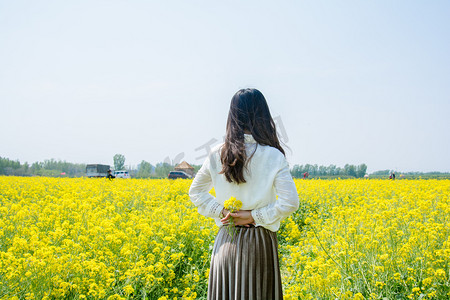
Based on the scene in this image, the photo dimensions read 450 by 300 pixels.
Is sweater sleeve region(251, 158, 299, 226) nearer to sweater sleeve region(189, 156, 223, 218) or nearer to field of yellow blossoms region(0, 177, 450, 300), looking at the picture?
Result: sweater sleeve region(189, 156, 223, 218)

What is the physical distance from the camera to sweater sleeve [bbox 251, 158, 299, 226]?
1742 millimetres

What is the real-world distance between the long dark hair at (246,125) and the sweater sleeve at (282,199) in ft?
0.55

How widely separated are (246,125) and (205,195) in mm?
463

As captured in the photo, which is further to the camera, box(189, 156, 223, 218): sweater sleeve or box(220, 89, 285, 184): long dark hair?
box(189, 156, 223, 218): sweater sleeve

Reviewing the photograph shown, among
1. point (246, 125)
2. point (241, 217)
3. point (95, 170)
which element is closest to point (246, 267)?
point (241, 217)

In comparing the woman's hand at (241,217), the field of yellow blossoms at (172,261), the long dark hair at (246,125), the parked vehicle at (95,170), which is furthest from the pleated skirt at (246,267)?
the parked vehicle at (95,170)

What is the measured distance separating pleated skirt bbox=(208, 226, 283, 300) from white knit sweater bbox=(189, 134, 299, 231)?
0.10 meters

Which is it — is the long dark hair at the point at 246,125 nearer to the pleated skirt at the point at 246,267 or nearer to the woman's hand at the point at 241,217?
the woman's hand at the point at 241,217

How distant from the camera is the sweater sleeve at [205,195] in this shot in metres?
1.92

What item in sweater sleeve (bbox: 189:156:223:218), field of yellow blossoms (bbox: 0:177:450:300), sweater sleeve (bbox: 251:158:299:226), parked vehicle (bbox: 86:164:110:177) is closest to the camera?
sweater sleeve (bbox: 251:158:299:226)

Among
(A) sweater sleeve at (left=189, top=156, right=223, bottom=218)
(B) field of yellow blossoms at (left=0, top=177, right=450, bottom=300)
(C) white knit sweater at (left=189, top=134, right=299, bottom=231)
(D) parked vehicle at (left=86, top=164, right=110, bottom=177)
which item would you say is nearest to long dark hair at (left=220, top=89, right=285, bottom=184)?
(C) white knit sweater at (left=189, top=134, right=299, bottom=231)

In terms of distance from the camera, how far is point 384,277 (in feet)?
10.5

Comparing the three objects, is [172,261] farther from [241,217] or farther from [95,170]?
[95,170]

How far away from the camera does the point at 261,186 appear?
1.81 metres
